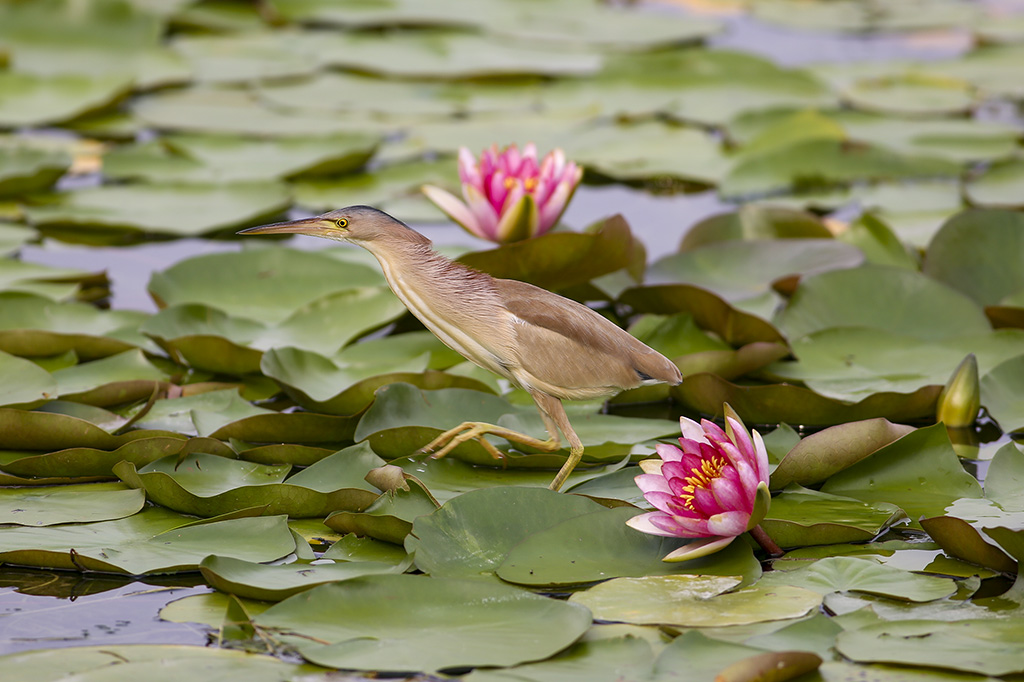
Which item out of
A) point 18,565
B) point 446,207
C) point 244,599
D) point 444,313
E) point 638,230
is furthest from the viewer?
point 638,230

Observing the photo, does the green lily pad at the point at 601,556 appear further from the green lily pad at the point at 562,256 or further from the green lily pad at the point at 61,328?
the green lily pad at the point at 61,328

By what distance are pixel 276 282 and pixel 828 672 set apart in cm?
268

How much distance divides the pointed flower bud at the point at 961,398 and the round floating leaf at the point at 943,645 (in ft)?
3.59

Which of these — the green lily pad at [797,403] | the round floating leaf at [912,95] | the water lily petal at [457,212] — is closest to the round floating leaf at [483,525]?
the green lily pad at [797,403]

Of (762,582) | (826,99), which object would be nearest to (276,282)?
(762,582)

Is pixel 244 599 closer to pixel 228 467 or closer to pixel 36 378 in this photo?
A: pixel 228 467

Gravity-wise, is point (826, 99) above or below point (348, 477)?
above

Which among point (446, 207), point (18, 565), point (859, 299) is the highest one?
point (446, 207)

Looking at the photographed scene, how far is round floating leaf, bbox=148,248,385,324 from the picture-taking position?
3979 millimetres

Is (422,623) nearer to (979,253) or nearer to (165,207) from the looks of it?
(979,253)

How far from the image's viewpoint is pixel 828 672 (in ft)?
6.64

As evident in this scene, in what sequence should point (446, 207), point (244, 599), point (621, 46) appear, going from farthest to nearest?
point (621, 46)
point (446, 207)
point (244, 599)

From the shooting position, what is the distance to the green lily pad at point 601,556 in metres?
2.37

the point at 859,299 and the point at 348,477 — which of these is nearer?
the point at 348,477
